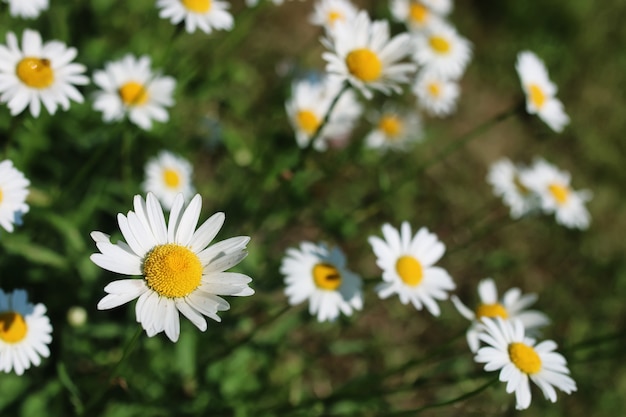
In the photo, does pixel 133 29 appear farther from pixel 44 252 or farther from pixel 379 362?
pixel 379 362

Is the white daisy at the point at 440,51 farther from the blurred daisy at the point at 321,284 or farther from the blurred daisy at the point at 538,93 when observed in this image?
the blurred daisy at the point at 321,284

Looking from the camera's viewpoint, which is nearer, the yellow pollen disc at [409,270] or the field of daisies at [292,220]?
the field of daisies at [292,220]

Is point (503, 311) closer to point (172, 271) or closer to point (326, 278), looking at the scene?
point (326, 278)

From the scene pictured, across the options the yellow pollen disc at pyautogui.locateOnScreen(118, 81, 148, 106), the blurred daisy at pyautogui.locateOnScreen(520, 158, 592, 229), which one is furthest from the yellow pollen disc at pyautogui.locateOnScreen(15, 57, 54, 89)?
the blurred daisy at pyautogui.locateOnScreen(520, 158, 592, 229)

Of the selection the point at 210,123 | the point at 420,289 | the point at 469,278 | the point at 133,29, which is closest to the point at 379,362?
the point at 469,278

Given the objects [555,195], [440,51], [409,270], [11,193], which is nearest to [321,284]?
[409,270]

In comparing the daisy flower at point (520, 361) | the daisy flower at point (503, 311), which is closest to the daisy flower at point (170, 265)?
the daisy flower at point (520, 361)
